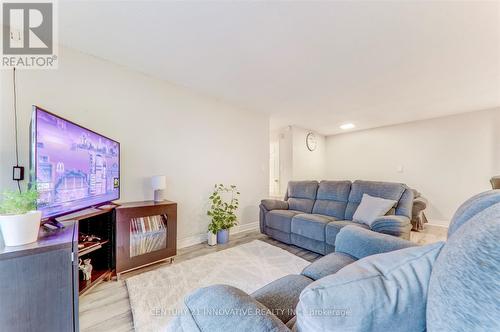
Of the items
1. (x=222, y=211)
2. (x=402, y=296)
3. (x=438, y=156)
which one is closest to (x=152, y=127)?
(x=222, y=211)

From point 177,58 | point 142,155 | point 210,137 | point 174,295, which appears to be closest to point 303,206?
point 210,137

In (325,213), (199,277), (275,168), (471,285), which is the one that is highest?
(275,168)

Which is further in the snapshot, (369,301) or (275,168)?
(275,168)

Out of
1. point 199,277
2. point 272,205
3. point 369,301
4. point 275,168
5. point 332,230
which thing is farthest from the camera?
point 275,168

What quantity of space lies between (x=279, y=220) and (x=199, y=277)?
142 cm

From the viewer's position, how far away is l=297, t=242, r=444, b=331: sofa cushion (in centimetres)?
50

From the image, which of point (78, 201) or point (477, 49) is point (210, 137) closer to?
point (78, 201)

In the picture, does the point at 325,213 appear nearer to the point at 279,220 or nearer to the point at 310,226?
the point at 310,226

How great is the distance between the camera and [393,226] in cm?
210

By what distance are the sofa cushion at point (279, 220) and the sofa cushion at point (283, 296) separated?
1756 millimetres

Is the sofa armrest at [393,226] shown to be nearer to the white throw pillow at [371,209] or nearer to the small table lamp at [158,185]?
the white throw pillow at [371,209]

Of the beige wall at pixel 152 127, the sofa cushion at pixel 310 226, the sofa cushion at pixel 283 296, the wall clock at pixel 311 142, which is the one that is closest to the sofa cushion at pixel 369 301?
the sofa cushion at pixel 283 296

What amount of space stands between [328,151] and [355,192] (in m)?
3.35

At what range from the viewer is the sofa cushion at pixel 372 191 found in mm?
2529
